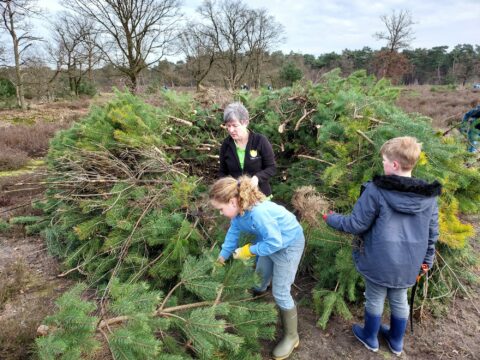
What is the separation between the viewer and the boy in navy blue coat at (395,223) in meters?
1.87

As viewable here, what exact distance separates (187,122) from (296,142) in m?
1.68

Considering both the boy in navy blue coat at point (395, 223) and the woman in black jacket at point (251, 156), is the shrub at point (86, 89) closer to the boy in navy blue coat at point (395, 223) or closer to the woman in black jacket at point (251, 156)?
the woman in black jacket at point (251, 156)

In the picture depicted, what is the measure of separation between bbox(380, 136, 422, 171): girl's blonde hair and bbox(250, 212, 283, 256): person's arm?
876 millimetres

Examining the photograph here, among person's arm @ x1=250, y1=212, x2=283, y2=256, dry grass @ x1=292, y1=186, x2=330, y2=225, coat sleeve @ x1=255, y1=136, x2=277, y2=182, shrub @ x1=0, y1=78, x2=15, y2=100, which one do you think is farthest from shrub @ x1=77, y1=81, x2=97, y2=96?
person's arm @ x1=250, y1=212, x2=283, y2=256

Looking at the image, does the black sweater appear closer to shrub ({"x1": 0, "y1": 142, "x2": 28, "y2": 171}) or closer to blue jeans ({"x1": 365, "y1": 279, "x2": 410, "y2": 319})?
blue jeans ({"x1": 365, "y1": 279, "x2": 410, "y2": 319})

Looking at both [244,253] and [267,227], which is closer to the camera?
[267,227]

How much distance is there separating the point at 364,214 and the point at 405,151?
474mm

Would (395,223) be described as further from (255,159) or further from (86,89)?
(86,89)

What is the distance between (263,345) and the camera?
244 cm

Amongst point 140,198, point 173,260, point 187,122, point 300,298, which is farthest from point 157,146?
point 300,298

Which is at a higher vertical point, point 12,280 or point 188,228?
point 188,228

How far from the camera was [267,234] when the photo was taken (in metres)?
1.96

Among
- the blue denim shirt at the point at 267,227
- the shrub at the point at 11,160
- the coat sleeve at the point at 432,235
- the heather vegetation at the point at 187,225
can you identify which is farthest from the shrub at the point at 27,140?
the coat sleeve at the point at 432,235

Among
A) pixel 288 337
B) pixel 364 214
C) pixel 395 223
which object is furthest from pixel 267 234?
pixel 288 337
